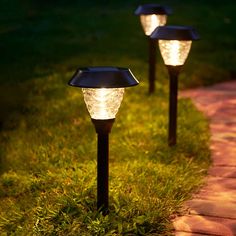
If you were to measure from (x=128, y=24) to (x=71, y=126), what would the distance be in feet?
28.3

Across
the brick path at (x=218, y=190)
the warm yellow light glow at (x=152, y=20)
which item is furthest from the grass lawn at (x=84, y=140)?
the warm yellow light glow at (x=152, y=20)

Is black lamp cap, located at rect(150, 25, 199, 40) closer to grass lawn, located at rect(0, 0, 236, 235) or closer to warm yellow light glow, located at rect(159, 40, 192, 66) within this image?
warm yellow light glow, located at rect(159, 40, 192, 66)

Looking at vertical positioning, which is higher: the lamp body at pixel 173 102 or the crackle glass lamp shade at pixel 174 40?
the crackle glass lamp shade at pixel 174 40

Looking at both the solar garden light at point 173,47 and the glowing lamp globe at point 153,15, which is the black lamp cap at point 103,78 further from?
the glowing lamp globe at point 153,15

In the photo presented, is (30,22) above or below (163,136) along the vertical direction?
below

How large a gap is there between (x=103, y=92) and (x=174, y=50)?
78.6 inches

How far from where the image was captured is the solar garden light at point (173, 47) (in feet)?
17.6

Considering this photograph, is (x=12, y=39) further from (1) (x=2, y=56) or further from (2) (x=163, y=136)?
(2) (x=163, y=136)

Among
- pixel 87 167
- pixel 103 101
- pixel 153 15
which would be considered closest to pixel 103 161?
pixel 103 101

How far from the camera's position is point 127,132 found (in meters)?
6.54

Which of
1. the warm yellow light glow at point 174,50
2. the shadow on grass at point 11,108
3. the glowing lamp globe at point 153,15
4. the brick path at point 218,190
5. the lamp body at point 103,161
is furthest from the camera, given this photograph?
the glowing lamp globe at point 153,15

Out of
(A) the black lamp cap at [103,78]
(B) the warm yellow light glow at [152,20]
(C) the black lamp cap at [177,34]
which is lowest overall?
(B) the warm yellow light glow at [152,20]

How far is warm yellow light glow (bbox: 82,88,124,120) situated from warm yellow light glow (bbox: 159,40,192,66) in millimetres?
1827

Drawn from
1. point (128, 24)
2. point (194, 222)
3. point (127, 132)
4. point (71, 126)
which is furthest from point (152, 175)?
point (128, 24)
